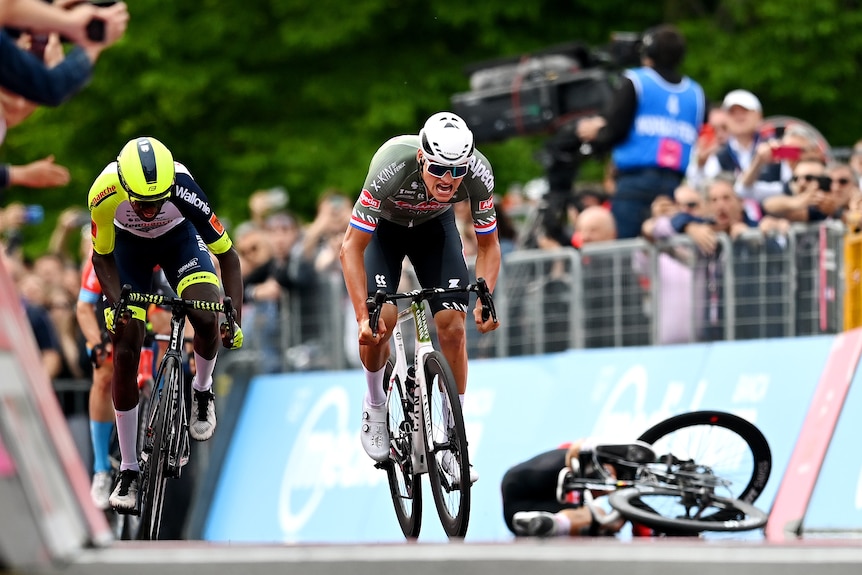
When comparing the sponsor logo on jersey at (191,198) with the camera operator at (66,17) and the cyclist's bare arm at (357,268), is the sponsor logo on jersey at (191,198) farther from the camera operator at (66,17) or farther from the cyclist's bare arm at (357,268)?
the camera operator at (66,17)

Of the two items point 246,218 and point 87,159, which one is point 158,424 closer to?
point 246,218

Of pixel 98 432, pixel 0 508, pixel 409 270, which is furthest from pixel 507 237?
pixel 0 508

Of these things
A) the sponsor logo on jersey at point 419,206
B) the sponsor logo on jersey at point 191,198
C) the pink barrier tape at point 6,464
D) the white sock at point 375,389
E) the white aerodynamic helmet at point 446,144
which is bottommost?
the white sock at point 375,389

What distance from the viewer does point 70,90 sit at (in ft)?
20.1

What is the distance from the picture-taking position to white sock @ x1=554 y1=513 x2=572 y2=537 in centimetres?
689

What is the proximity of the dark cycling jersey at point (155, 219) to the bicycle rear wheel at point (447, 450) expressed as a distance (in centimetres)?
166

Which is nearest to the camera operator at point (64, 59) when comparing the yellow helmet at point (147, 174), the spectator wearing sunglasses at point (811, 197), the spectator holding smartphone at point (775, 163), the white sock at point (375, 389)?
the yellow helmet at point (147, 174)

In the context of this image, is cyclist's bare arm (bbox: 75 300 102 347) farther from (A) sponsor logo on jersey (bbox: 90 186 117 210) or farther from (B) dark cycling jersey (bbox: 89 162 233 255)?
(A) sponsor logo on jersey (bbox: 90 186 117 210)

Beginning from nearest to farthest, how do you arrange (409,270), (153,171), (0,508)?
(0,508), (153,171), (409,270)

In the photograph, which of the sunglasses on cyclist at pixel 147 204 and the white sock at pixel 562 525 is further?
the sunglasses on cyclist at pixel 147 204

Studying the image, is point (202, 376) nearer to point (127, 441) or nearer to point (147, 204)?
point (127, 441)

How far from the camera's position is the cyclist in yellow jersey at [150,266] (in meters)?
9.79

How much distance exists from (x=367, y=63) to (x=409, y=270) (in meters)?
8.31

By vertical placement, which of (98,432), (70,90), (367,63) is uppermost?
(367,63)
